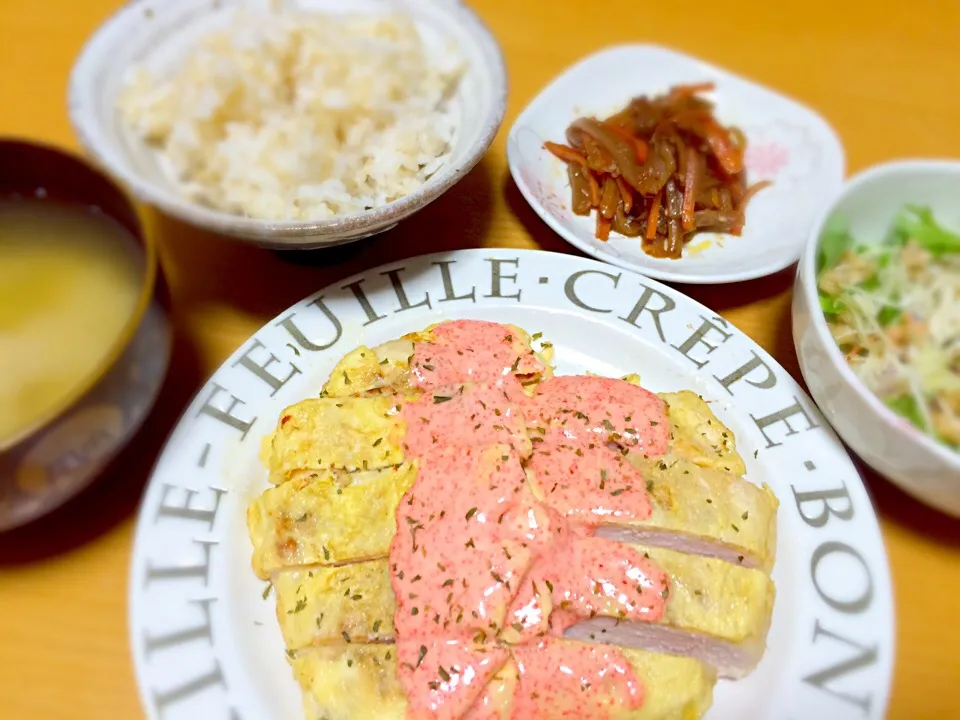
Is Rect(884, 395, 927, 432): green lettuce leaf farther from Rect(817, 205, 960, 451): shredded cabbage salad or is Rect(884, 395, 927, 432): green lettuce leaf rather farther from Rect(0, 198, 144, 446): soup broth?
Rect(0, 198, 144, 446): soup broth

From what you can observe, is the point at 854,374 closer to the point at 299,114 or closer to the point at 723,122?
the point at 723,122

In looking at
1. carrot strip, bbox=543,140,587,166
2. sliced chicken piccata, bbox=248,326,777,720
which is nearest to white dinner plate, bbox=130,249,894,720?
sliced chicken piccata, bbox=248,326,777,720

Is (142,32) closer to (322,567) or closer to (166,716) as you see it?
(322,567)

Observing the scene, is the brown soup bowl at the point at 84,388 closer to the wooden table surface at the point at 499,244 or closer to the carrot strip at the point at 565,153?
the wooden table surface at the point at 499,244

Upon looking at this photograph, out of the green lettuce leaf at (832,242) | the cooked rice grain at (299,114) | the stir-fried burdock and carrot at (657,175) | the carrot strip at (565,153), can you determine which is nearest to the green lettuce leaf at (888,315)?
the green lettuce leaf at (832,242)

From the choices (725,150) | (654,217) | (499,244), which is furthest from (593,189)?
(725,150)
